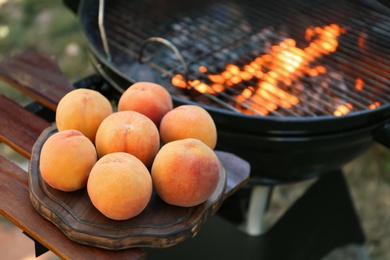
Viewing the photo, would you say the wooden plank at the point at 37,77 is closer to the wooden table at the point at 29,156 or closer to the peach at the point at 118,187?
the wooden table at the point at 29,156

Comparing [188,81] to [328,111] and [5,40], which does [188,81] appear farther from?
[5,40]

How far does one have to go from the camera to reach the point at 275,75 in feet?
5.07

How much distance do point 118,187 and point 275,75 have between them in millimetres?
748

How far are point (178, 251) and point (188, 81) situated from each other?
526 mm

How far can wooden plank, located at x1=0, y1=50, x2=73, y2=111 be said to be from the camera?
1.37 meters

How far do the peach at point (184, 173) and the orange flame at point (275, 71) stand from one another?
1.55 ft

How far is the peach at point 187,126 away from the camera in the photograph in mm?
1049

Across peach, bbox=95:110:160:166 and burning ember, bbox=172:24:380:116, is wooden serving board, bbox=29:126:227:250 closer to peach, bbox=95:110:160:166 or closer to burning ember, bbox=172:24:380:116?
peach, bbox=95:110:160:166

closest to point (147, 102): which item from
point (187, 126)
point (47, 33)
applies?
point (187, 126)

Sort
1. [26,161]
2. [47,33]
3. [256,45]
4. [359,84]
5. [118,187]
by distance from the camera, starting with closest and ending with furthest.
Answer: [118,187]
[359,84]
[256,45]
[26,161]
[47,33]

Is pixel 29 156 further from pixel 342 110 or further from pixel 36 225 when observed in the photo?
pixel 342 110

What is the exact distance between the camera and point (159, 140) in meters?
1.05

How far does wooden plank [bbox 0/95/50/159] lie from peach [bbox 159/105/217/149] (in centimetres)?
29

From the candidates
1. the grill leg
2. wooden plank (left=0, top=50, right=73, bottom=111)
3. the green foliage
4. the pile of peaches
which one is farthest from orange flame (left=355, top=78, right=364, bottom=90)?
the green foliage
